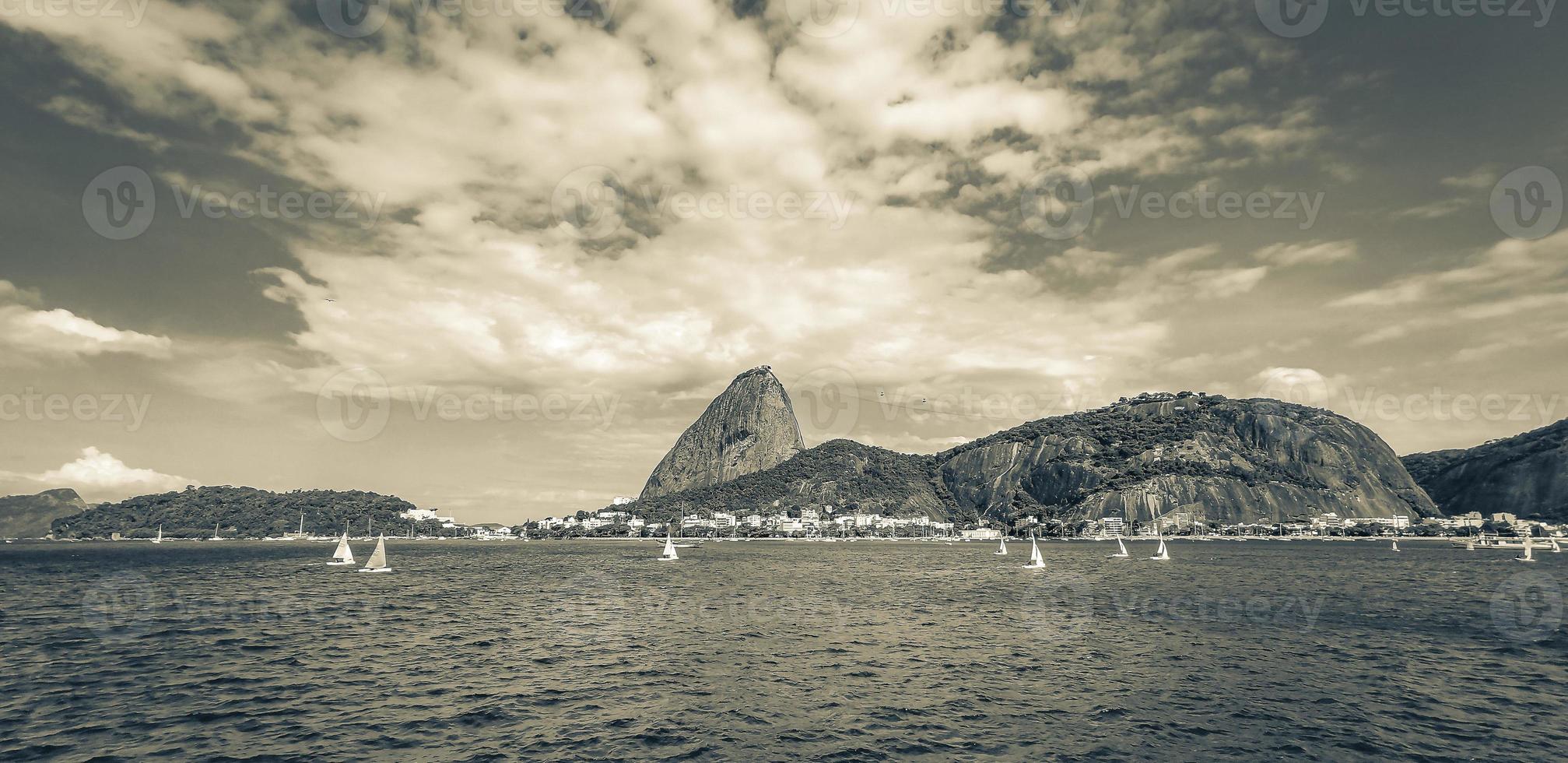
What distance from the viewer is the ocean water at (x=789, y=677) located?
2778cm

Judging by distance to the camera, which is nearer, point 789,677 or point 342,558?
point 789,677

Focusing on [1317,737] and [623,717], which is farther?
[623,717]

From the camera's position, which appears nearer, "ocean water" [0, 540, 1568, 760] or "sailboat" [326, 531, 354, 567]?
"ocean water" [0, 540, 1568, 760]

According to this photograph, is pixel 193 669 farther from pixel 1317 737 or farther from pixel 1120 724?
pixel 1317 737

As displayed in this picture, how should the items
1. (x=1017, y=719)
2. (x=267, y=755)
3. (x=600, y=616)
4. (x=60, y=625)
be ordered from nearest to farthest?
(x=267, y=755), (x=1017, y=719), (x=60, y=625), (x=600, y=616)

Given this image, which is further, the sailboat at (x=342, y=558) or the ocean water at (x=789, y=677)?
the sailboat at (x=342, y=558)

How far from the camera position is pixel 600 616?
6644cm

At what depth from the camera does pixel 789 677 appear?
39.4 m

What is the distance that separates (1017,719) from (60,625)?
79765mm

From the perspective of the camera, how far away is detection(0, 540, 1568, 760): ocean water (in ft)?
91.1

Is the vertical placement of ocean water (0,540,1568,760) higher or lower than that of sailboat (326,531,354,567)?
higher

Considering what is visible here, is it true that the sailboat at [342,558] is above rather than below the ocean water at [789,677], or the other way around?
below

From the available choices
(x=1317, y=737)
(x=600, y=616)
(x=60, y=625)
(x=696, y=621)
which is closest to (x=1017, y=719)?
(x=1317, y=737)

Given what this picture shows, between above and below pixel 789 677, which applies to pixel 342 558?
below
